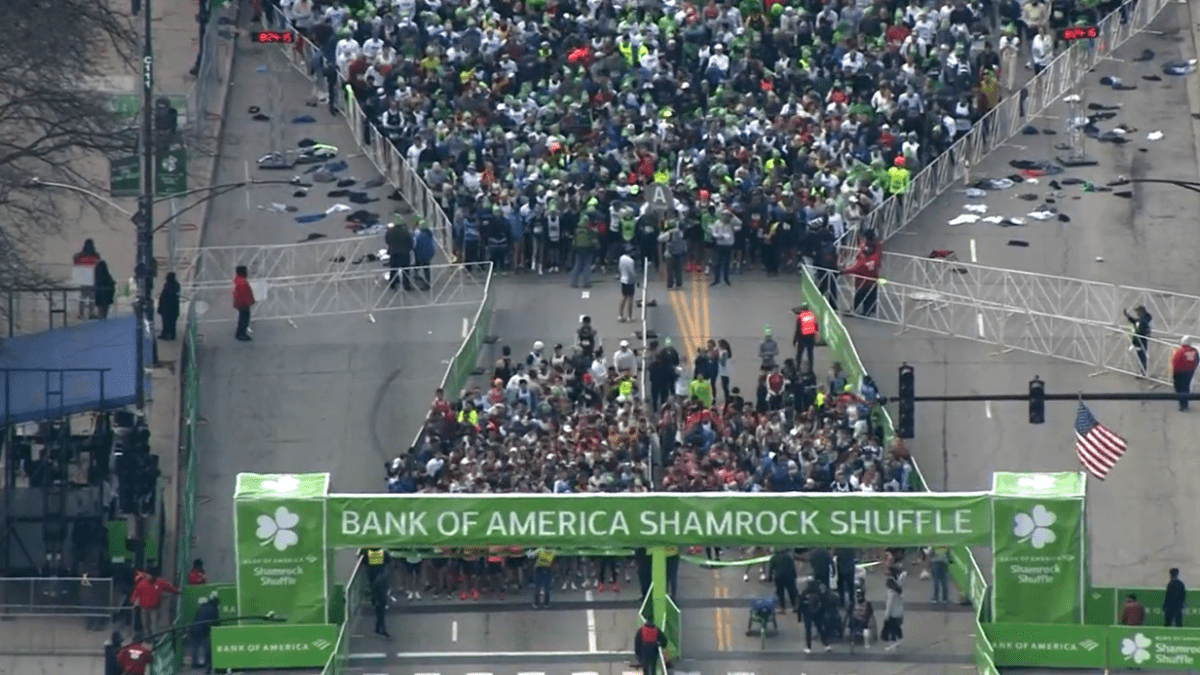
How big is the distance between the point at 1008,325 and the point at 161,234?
678 inches

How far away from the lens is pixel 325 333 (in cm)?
7425

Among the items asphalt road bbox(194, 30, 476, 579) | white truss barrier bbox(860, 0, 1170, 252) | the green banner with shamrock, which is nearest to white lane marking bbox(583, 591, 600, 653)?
asphalt road bbox(194, 30, 476, 579)

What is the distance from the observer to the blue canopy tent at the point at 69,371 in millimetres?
66625

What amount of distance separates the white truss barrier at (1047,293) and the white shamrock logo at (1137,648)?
42.7 feet

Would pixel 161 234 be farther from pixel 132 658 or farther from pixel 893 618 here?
pixel 893 618

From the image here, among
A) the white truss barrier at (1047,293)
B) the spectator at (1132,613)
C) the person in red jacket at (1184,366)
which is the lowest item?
the spectator at (1132,613)

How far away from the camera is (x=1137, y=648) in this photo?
2470 inches

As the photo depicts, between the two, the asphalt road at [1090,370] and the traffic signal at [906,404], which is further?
the asphalt road at [1090,370]

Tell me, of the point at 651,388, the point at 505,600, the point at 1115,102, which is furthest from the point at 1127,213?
the point at 505,600

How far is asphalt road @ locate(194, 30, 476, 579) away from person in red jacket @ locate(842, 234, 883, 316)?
7549mm

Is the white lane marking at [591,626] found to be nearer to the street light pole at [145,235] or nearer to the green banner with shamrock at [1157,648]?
the street light pole at [145,235]

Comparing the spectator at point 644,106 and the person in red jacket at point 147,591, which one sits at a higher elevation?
the spectator at point 644,106

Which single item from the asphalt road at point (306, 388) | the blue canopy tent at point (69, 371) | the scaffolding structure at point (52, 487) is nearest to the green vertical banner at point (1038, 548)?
the asphalt road at point (306, 388)

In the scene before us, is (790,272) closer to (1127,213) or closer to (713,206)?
(713,206)
